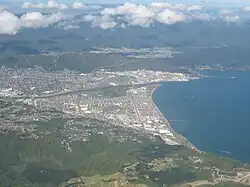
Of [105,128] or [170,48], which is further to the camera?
[170,48]

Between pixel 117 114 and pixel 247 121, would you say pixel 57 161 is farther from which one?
pixel 247 121

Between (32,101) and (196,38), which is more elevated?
(196,38)

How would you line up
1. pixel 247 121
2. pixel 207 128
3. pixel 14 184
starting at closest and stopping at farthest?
pixel 14 184 → pixel 207 128 → pixel 247 121

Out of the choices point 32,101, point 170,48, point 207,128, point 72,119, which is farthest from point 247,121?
point 170,48

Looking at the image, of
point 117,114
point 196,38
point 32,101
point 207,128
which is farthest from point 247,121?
point 196,38

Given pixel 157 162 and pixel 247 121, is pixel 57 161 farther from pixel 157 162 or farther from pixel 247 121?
pixel 247 121

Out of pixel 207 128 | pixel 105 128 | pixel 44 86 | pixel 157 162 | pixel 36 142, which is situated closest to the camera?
pixel 157 162
